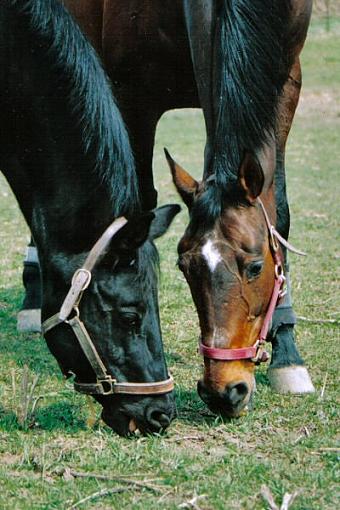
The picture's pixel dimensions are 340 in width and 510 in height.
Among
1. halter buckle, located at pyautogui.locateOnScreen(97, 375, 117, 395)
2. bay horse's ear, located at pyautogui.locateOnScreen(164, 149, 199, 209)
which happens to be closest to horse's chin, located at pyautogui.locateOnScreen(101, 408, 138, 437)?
halter buckle, located at pyautogui.locateOnScreen(97, 375, 117, 395)

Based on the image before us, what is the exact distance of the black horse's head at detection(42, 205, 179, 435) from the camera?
3730 mm

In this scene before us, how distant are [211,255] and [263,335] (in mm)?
500

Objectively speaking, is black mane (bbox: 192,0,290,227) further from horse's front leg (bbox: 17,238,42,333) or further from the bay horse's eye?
horse's front leg (bbox: 17,238,42,333)

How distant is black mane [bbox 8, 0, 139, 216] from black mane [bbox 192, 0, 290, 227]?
0.49 metres

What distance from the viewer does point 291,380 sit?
4652 millimetres

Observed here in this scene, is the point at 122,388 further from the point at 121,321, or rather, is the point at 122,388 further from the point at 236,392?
the point at 236,392

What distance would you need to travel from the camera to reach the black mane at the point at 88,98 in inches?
145

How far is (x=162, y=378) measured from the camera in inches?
150

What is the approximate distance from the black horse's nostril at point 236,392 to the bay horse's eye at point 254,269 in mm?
488

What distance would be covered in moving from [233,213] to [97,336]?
87 cm

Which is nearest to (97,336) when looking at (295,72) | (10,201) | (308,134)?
(295,72)

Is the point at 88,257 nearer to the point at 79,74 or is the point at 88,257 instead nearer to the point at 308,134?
the point at 79,74

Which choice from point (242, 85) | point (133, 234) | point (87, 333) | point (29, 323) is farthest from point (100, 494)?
point (29, 323)

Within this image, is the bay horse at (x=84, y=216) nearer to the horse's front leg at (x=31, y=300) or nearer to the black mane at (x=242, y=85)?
the black mane at (x=242, y=85)
